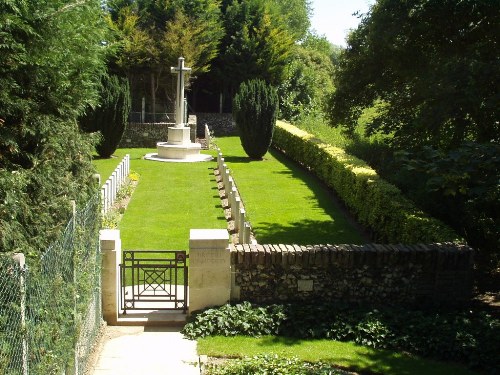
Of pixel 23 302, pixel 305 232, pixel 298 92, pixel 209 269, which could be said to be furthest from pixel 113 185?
pixel 298 92

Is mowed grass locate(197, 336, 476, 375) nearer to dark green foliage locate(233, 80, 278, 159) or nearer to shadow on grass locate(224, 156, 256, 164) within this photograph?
dark green foliage locate(233, 80, 278, 159)

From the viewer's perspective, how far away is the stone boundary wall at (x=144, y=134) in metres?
30.0

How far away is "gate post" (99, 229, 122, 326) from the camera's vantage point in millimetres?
8719

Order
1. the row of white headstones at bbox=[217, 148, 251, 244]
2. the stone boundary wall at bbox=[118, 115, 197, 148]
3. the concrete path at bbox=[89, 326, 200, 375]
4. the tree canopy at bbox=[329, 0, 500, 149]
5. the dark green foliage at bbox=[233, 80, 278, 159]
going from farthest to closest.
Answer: the stone boundary wall at bbox=[118, 115, 197, 148] → the dark green foliage at bbox=[233, 80, 278, 159] → the row of white headstones at bbox=[217, 148, 251, 244] → the tree canopy at bbox=[329, 0, 500, 149] → the concrete path at bbox=[89, 326, 200, 375]

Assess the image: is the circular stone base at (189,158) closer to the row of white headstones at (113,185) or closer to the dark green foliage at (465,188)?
the row of white headstones at (113,185)

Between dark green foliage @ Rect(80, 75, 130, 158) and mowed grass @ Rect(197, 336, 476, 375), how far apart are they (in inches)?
689

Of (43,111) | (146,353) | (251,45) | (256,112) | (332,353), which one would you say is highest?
(251,45)

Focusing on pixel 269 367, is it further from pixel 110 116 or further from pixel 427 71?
pixel 110 116

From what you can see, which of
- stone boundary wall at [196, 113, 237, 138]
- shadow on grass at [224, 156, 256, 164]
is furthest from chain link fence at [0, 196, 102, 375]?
stone boundary wall at [196, 113, 237, 138]

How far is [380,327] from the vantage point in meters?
8.31

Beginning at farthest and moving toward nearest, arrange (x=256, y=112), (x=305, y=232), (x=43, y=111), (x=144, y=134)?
(x=144, y=134) → (x=256, y=112) → (x=305, y=232) → (x=43, y=111)

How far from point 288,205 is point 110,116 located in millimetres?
10701

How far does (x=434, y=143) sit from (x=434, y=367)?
803 centimetres

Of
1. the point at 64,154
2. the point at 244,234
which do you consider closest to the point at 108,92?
the point at 244,234
